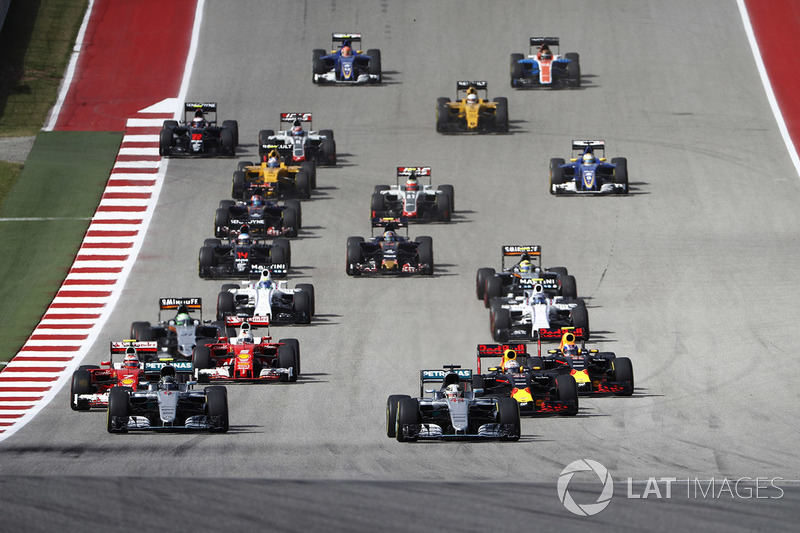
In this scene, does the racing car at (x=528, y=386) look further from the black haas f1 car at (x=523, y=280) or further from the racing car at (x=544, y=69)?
the racing car at (x=544, y=69)

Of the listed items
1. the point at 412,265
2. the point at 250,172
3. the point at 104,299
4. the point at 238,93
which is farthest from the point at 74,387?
the point at 238,93

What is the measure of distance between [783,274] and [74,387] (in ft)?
74.3

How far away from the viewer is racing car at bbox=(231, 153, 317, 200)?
63250 millimetres

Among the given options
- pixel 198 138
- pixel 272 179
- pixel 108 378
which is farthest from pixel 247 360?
pixel 198 138

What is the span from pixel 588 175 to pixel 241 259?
45.5 feet

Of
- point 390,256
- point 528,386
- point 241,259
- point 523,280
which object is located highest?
point 390,256

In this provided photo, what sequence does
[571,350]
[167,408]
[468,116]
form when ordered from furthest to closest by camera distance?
1. [468,116]
2. [571,350]
3. [167,408]

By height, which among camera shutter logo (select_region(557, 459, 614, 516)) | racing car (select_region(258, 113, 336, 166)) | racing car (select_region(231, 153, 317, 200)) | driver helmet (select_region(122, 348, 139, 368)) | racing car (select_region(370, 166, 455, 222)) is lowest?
camera shutter logo (select_region(557, 459, 614, 516))

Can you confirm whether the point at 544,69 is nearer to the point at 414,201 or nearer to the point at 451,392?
the point at 414,201

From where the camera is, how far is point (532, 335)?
165 feet

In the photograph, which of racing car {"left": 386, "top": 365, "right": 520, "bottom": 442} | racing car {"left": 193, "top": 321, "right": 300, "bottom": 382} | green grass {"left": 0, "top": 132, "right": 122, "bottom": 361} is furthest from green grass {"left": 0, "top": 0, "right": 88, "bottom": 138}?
racing car {"left": 386, "top": 365, "right": 520, "bottom": 442}

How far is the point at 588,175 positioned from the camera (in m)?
64.1

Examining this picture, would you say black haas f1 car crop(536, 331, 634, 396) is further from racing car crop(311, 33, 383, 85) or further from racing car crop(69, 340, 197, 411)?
racing car crop(311, 33, 383, 85)

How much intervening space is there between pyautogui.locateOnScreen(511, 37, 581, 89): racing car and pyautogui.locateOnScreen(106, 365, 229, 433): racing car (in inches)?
1392
